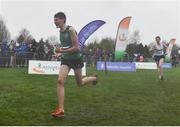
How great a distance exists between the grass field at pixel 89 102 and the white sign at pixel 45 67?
0.44ft

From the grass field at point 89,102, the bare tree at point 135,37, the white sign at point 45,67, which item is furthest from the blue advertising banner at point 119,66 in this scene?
the white sign at point 45,67

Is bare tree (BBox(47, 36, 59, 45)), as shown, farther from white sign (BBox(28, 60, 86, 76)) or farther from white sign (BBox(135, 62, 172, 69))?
white sign (BBox(135, 62, 172, 69))

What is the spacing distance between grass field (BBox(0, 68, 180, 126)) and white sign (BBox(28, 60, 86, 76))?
0.44 feet

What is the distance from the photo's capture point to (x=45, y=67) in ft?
35.2

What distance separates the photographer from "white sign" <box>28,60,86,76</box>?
33.8ft

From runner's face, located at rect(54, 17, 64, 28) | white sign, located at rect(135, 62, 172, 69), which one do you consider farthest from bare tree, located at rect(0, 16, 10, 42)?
white sign, located at rect(135, 62, 172, 69)

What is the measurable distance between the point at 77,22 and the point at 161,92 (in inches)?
88.8

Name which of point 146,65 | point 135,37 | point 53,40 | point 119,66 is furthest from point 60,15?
point 146,65

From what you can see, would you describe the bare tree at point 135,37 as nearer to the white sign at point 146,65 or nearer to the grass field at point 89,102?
the grass field at point 89,102

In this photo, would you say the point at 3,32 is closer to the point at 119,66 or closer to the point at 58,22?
the point at 58,22

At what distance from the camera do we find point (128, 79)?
1209 cm

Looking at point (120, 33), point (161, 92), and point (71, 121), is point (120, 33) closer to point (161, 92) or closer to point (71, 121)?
point (161, 92)

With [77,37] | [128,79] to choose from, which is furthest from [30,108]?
[128,79]

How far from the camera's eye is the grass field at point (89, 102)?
9.17 m
